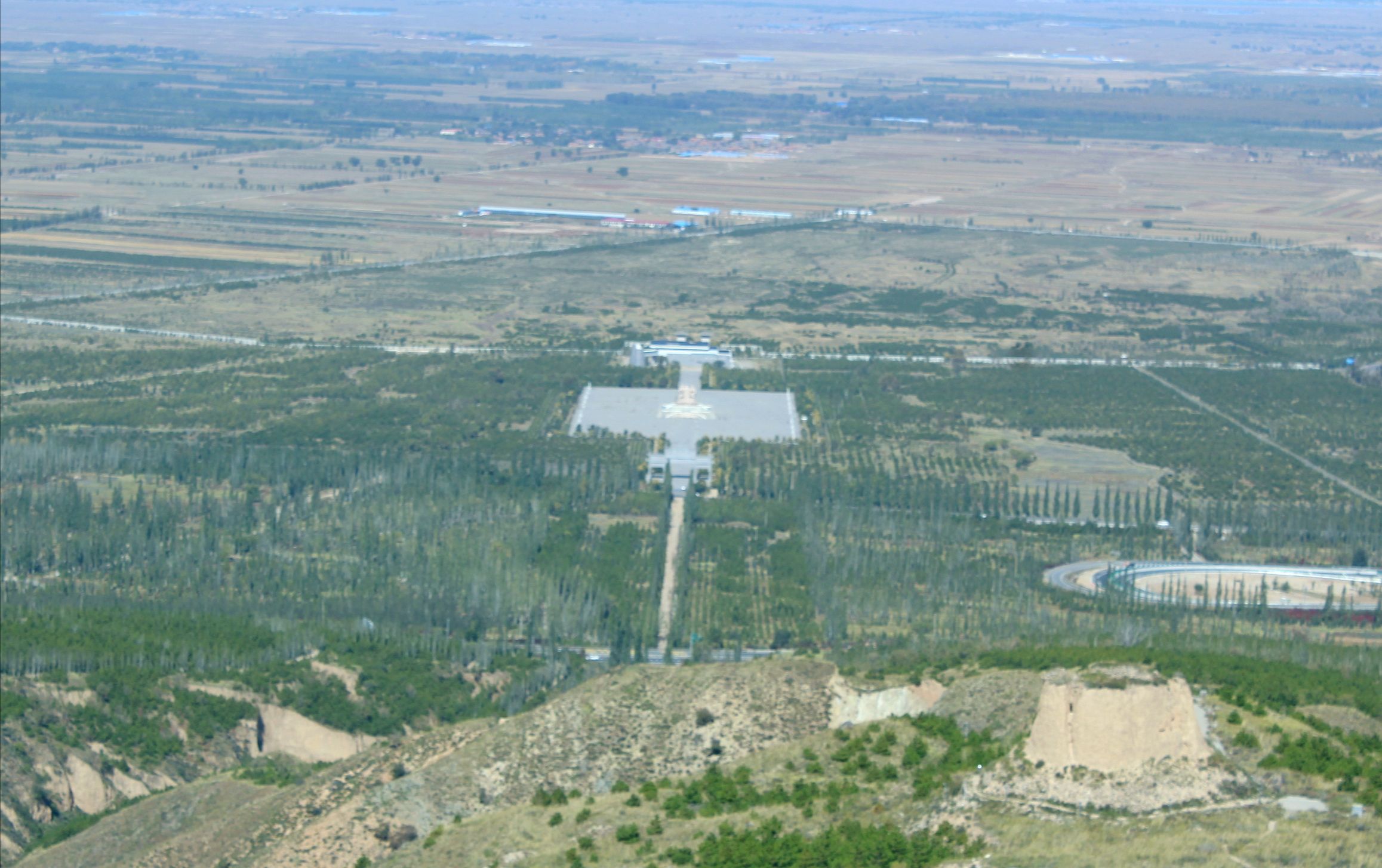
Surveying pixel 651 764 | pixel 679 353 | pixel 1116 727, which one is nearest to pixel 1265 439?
pixel 679 353

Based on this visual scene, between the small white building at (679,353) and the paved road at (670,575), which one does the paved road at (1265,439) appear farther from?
the paved road at (670,575)

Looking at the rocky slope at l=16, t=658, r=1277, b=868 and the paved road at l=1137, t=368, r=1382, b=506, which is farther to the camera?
the paved road at l=1137, t=368, r=1382, b=506

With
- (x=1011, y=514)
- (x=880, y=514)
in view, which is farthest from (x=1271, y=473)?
(x=880, y=514)

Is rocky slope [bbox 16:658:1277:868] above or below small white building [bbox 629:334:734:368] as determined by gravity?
above

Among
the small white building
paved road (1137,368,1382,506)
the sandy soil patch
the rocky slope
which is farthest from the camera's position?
the small white building

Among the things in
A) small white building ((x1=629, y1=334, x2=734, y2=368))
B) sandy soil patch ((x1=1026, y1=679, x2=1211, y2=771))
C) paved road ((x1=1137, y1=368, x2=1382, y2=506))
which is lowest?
paved road ((x1=1137, y1=368, x2=1382, y2=506))

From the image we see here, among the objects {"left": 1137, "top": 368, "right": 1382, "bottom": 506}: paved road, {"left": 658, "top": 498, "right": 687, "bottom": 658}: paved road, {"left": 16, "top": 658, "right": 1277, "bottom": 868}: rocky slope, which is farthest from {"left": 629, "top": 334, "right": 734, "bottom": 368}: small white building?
{"left": 16, "top": 658, "right": 1277, "bottom": 868}: rocky slope

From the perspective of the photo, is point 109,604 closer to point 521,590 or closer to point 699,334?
point 521,590

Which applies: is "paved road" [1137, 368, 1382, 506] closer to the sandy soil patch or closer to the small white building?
the small white building

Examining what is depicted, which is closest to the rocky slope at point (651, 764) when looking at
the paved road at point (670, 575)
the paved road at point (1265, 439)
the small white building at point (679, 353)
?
the paved road at point (670, 575)

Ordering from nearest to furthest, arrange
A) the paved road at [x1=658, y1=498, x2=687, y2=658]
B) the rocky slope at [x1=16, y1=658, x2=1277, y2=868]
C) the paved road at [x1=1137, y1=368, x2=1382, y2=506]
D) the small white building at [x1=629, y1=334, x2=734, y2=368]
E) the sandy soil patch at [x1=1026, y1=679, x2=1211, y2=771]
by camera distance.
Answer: the sandy soil patch at [x1=1026, y1=679, x2=1211, y2=771] → the rocky slope at [x1=16, y1=658, x2=1277, y2=868] → the paved road at [x1=658, y1=498, x2=687, y2=658] → the paved road at [x1=1137, y1=368, x2=1382, y2=506] → the small white building at [x1=629, y1=334, x2=734, y2=368]
